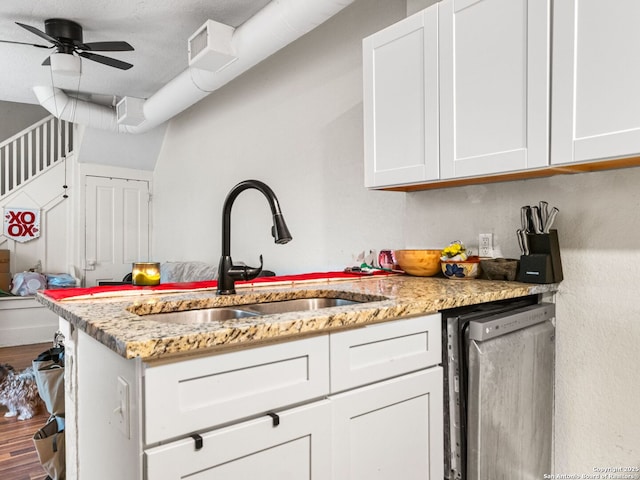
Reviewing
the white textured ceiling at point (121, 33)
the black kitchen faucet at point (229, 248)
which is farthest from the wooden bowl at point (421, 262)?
the white textured ceiling at point (121, 33)

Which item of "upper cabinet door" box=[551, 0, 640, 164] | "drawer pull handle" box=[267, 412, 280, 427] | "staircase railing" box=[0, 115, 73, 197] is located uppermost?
"staircase railing" box=[0, 115, 73, 197]

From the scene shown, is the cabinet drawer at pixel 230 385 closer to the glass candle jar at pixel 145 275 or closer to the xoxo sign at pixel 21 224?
the glass candle jar at pixel 145 275

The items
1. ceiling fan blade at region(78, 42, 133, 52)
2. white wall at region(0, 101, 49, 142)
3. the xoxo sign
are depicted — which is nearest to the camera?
ceiling fan blade at region(78, 42, 133, 52)

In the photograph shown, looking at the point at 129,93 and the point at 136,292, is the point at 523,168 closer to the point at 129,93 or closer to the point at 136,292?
the point at 136,292

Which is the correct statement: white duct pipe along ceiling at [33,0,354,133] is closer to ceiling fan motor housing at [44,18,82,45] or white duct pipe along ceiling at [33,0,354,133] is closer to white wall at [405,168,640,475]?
ceiling fan motor housing at [44,18,82,45]

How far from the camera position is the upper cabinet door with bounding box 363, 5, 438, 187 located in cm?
195

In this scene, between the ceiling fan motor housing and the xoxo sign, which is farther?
the xoxo sign

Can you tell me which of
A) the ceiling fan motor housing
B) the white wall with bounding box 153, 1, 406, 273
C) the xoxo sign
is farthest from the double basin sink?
the xoxo sign

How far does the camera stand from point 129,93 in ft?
16.4

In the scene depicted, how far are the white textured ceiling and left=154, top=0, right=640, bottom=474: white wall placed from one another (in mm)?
627

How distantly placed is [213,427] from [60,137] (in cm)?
632

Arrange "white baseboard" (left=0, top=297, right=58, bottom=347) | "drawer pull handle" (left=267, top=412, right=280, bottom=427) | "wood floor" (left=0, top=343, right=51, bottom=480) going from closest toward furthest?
"drawer pull handle" (left=267, top=412, right=280, bottom=427) → "wood floor" (left=0, top=343, right=51, bottom=480) → "white baseboard" (left=0, top=297, right=58, bottom=347)

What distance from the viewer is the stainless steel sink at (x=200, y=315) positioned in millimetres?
1433

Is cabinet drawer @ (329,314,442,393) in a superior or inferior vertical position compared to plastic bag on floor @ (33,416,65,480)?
superior
